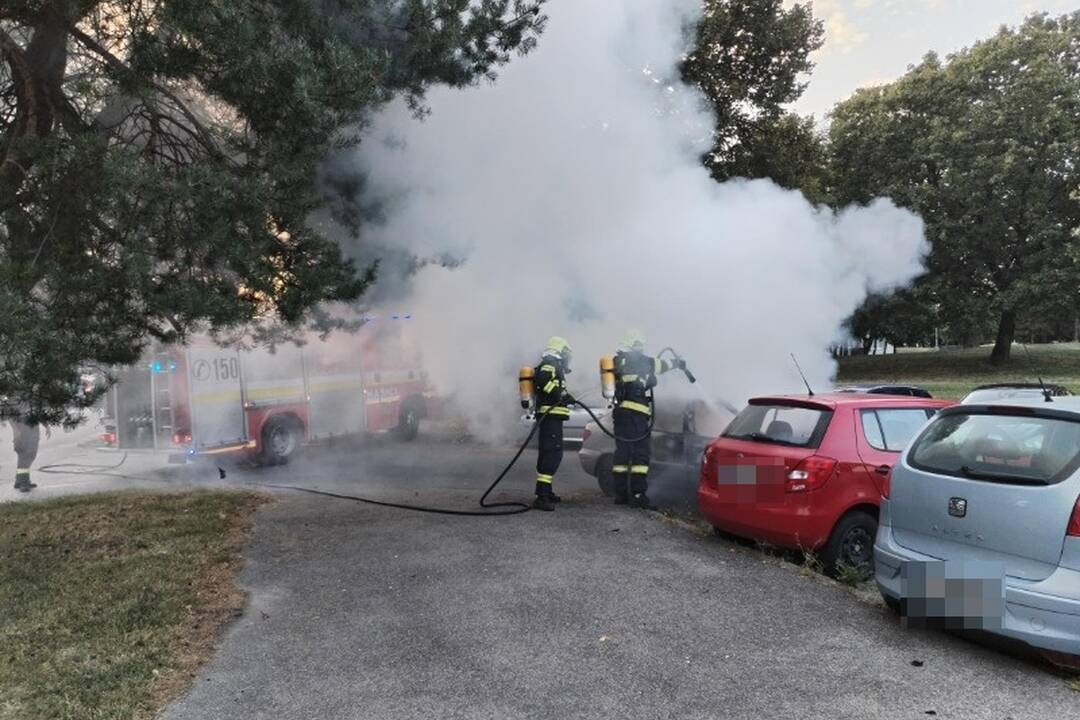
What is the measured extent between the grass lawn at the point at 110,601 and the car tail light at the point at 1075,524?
169 inches

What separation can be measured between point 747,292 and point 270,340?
5.33 meters

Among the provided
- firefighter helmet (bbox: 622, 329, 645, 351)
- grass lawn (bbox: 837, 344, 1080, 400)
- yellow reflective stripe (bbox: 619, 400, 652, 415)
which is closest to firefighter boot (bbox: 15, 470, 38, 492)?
yellow reflective stripe (bbox: 619, 400, 652, 415)

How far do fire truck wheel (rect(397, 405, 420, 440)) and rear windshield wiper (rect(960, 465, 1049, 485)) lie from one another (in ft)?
36.8

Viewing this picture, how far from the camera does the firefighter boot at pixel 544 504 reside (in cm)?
759

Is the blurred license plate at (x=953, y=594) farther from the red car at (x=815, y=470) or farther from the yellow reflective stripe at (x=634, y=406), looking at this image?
the yellow reflective stripe at (x=634, y=406)

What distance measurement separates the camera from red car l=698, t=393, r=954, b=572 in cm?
540

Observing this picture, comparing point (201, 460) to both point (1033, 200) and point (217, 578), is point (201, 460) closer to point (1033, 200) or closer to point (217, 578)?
point (217, 578)

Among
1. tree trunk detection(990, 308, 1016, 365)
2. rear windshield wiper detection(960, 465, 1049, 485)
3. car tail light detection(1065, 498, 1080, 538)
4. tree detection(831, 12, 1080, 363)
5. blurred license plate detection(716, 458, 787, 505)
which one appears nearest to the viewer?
car tail light detection(1065, 498, 1080, 538)

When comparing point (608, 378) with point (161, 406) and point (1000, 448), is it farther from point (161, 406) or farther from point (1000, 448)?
point (161, 406)

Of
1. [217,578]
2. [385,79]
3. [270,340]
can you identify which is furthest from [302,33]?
[217,578]

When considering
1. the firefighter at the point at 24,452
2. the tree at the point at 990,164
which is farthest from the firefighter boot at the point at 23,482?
the tree at the point at 990,164

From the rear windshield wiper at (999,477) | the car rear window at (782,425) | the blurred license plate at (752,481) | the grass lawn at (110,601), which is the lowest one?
the grass lawn at (110,601)

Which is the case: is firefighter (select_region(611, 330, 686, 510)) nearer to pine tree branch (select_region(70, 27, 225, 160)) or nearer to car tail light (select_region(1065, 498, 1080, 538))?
pine tree branch (select_region(70, 27, 225, 160))

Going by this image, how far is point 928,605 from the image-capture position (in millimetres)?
4121
